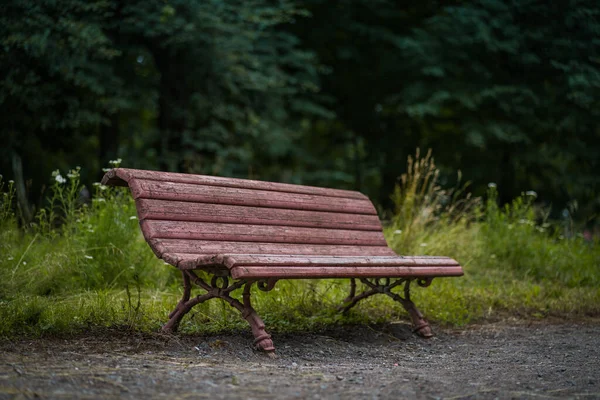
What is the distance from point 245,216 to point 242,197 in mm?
125

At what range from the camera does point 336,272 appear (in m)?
3.72

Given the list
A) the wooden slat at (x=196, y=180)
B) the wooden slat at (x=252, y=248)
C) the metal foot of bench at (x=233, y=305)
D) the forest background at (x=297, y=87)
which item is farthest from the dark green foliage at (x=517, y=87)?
the metal foot of bench at (x=233, y=305)

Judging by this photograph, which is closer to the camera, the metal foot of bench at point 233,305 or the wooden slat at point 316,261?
the wooden slat at point 316,261

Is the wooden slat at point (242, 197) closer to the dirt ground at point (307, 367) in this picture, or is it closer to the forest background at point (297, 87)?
the dirt ground at point (307, 367)

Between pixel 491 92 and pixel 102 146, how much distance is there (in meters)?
6.24

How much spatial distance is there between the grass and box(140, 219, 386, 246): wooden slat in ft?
1.26

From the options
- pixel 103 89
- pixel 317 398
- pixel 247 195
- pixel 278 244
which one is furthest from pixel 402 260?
pixel 103 89

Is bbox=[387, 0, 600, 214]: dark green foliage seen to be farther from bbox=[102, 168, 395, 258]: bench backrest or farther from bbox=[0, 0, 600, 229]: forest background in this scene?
bbox=[102, 168, 395, 258]: bench backrest

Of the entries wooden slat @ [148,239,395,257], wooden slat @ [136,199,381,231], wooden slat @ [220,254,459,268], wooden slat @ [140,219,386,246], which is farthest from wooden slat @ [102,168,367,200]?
wooden slat @ [220,254,459,268]

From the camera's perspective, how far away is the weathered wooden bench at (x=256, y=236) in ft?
11.8

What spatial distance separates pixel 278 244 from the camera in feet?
14.4

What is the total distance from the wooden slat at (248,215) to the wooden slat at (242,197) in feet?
0.10

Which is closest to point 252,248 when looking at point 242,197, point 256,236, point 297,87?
point 256,236

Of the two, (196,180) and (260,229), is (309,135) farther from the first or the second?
(196,180)
